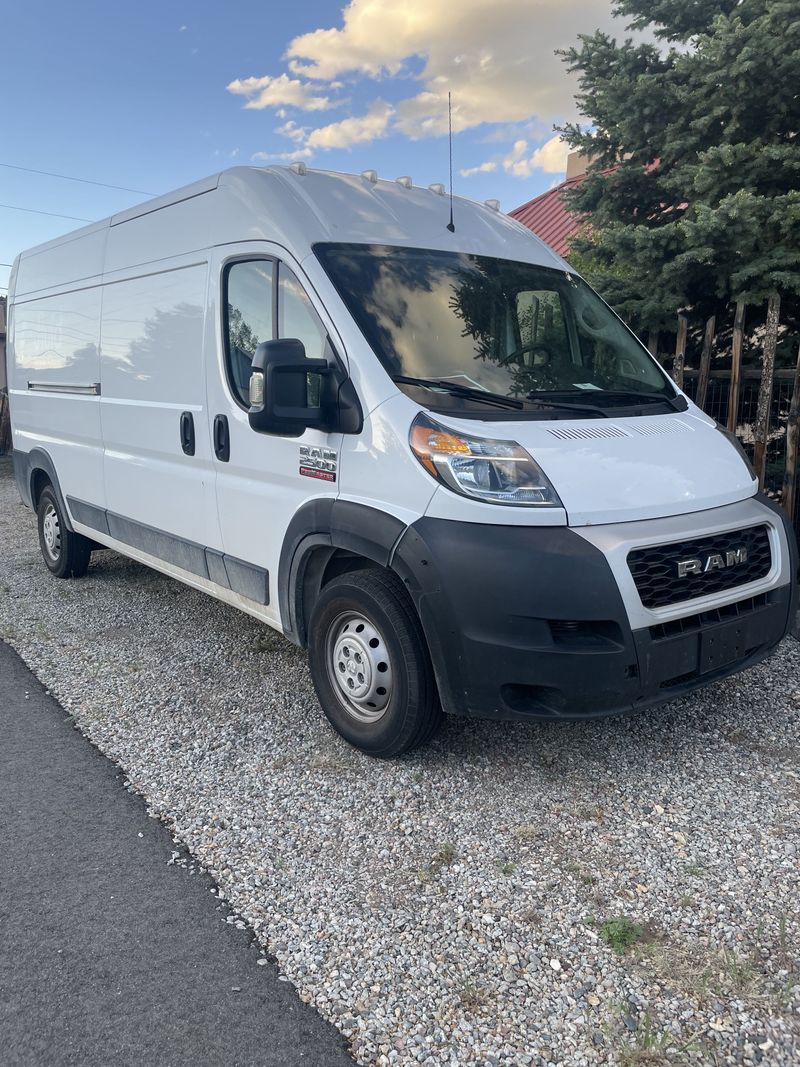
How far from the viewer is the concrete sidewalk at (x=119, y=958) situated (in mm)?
2297

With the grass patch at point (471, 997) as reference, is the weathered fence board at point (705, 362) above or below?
above

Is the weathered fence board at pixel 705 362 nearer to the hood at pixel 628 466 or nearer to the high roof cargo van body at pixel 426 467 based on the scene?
the high roof cargo van body at pixel 426 467

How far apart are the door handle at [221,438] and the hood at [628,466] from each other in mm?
1504

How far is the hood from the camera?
331 centimetres

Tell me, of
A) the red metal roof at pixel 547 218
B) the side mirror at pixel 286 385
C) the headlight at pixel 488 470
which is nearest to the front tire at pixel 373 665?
the headlight at pixel 488 470

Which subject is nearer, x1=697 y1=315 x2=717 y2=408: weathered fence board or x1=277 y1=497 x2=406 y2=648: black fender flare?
x1=277 y1=497 x2=406 y2=648: black fender flare

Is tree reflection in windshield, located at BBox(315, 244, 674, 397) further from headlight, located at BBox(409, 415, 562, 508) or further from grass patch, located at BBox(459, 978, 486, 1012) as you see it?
grass patch, located at BBox(459, 978, 486, 1012)

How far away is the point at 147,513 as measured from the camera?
541cm

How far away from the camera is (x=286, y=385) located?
3.59m

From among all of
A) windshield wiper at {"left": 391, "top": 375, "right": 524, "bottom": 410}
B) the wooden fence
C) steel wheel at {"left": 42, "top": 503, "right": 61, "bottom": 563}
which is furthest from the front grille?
steel wheel at {"left": 42, "top": 503, "right": 61, "bottom": 563}

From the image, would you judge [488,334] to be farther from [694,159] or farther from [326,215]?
[694,159]

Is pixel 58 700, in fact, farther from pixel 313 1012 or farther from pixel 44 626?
pixel 313 1012

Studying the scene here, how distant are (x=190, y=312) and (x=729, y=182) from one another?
386cm

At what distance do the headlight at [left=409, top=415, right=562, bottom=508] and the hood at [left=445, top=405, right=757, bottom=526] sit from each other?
0.16ft
